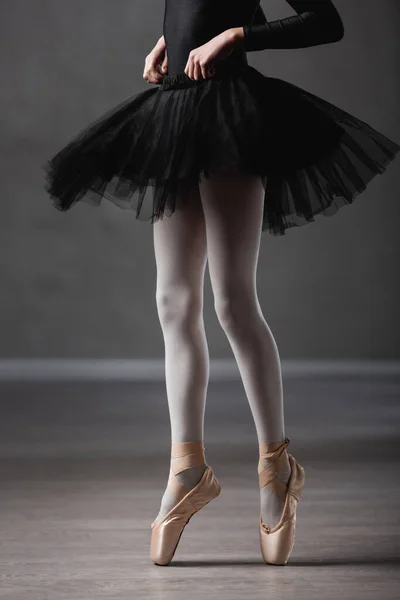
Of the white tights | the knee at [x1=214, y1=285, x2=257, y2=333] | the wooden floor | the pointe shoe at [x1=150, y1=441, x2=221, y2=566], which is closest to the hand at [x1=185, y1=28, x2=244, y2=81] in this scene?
the white tights

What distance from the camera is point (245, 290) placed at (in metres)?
1.63

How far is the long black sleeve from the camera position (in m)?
1.62

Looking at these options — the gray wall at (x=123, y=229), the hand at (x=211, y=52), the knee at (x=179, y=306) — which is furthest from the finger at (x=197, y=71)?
the gray wall at (x=123, y=229)

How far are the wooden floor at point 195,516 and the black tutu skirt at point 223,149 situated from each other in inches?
22.1

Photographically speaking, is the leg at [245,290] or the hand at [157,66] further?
the hand at [157,66]

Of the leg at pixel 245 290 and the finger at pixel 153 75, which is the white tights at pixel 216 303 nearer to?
the leg at pixel 245 290

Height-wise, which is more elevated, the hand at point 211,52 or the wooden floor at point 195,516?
the hand at point 211,52

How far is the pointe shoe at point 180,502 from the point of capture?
157 centimetres

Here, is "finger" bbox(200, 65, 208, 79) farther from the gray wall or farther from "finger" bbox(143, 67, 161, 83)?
A: the gray wall

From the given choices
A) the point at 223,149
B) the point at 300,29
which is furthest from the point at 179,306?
the point at 300,29

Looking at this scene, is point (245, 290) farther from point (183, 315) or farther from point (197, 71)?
point (197, 71)

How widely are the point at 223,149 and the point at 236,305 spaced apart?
249 millimetres

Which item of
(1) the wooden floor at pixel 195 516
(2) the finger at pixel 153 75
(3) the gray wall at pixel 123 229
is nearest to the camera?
(1) the wooden floor at pixel 195 516

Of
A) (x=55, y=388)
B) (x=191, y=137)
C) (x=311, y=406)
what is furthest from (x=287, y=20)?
(x=55, y=388)
